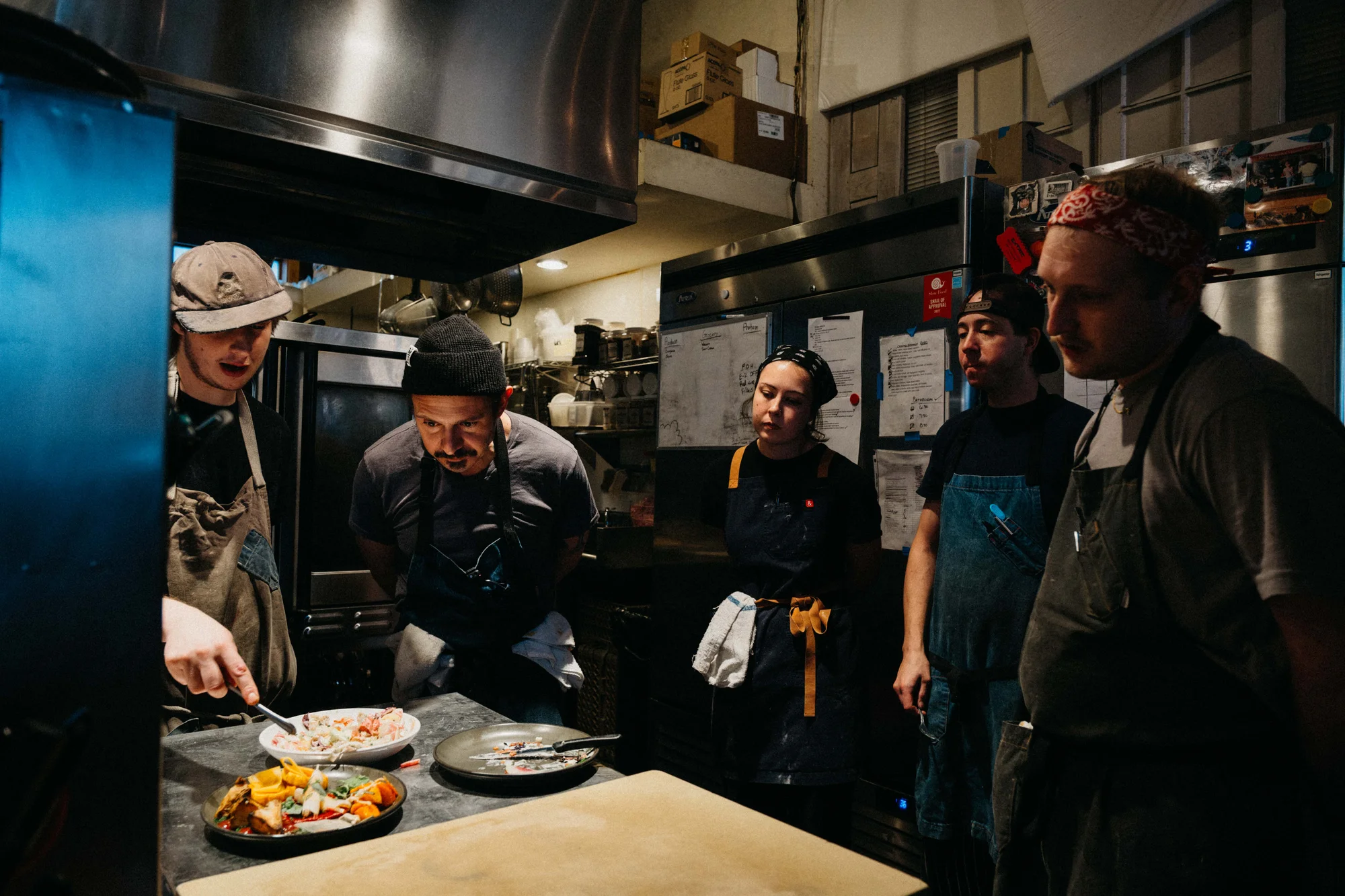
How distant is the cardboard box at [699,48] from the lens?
4.00 metres

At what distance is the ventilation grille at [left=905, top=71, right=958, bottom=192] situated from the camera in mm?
3793

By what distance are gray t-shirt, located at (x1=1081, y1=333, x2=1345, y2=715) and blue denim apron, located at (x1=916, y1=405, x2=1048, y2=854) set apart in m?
0.78

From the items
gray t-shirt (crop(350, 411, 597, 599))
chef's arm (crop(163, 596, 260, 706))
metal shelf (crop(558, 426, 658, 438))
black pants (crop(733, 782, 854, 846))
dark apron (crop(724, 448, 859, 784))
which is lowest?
black pants (crop(733, 782, 854, 846))

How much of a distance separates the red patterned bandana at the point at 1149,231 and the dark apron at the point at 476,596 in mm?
1531

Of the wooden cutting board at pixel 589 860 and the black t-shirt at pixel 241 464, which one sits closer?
the wooden cutting board at pixel 589 860

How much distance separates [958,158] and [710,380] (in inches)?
49.5

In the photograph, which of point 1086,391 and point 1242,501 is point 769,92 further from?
point 1242,501

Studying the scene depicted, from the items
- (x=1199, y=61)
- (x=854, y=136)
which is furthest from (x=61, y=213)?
(x=854, y=136)

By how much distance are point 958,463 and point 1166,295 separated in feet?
3.00

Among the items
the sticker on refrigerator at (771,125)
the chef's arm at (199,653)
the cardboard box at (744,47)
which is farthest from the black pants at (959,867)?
the cardboard box at (744,47)

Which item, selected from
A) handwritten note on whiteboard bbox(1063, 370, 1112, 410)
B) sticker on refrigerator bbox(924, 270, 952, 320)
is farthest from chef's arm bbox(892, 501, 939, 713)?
sticker on refrigerator bbox(924, 270, 952, 320)

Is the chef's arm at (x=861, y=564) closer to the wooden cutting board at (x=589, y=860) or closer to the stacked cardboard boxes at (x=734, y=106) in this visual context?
the wooden cutting board at (x=589, y=860)

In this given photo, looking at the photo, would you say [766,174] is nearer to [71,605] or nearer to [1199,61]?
[1199,61]

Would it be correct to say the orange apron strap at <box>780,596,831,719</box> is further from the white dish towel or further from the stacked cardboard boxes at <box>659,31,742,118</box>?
the stacked cardboard boxes at <box>659,31,742,118</box>
